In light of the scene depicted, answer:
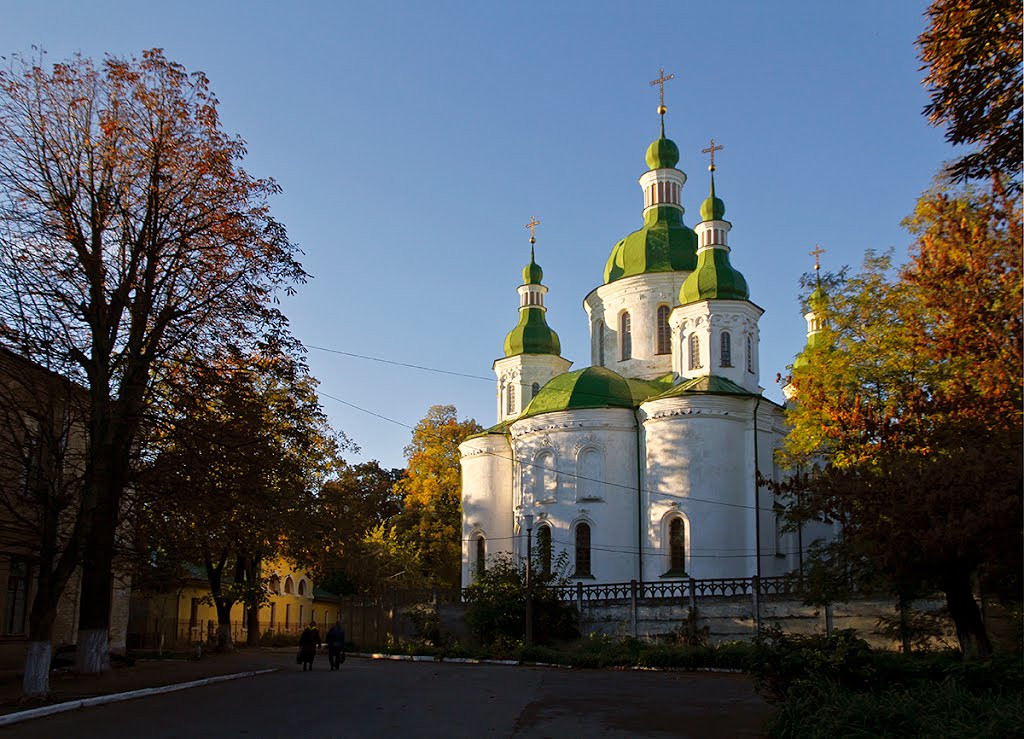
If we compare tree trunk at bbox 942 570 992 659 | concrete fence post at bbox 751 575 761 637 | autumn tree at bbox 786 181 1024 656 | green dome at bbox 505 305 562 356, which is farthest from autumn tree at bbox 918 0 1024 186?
green dome at bbox 505 305 562 356

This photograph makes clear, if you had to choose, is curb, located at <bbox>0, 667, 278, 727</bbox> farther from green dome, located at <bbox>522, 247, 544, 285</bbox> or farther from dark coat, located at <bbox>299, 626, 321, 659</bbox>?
green dome, located at <bbox>522, 247, 544, 285</bbox>

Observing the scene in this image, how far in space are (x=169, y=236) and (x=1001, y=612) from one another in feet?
61.8

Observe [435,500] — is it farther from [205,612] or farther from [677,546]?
[677,546]

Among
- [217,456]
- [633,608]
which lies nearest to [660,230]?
[633,608]

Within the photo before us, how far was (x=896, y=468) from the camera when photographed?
15508 mm

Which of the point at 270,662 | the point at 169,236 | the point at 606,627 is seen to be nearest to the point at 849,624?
the point at 606,627

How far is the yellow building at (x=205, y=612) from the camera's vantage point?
38.6 m

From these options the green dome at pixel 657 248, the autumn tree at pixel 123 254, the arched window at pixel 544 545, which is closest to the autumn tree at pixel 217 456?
the autumn tree at pixel 123 254

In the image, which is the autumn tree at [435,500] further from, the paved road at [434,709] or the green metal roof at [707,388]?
the paved road at [434,709]

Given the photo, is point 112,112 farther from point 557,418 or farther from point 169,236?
point 557,418

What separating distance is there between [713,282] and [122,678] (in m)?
28.5

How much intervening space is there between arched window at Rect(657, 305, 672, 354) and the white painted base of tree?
2982 cm

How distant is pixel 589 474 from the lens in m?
39.7

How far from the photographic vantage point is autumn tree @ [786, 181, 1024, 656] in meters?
13.3
